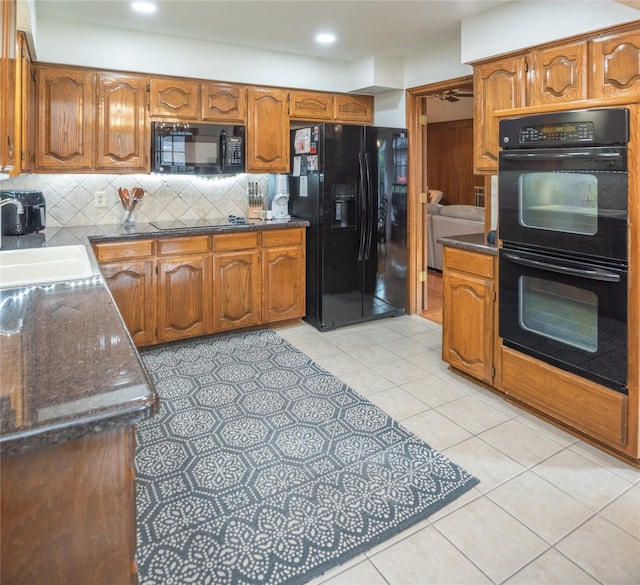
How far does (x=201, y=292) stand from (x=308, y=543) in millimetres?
2457

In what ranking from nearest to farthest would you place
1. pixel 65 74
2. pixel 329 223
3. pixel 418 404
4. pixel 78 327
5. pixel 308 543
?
pixel 78 327, pixel 308 543, pixel 418 404, pixel 65 74, pixel 329 223

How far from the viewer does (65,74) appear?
3.39m

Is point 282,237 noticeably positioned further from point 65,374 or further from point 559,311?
point 65,374

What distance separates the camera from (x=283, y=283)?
4180 mm

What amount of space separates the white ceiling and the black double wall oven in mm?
1245

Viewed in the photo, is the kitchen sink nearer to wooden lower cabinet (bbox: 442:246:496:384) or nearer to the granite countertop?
the granite countertop

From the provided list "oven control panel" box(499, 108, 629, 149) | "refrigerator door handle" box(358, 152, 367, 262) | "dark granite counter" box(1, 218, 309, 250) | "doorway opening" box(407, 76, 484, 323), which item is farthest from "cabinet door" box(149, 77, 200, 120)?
"oven control panel" box(499, 108, 629, 149)

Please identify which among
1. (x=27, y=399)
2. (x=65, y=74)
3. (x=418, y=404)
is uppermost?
(x=65, y=74)

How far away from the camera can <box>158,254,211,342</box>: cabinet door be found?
367cm

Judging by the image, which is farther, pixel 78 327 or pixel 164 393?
pixel 164 393

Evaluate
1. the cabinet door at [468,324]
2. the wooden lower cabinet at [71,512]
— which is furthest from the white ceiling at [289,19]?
the wooden lower cabinet at [71,512]

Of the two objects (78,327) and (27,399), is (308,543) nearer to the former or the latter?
(78,327)

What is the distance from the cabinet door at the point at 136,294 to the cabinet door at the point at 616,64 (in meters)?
3.10

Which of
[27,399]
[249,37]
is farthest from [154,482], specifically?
[249,37]
